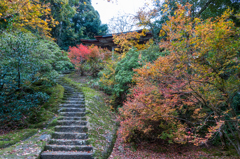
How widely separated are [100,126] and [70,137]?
1.46 meters

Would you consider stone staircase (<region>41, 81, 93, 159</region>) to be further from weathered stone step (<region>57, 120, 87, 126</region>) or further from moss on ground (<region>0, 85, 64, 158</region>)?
moss on ground (<region>0, 85, 64, 158</region>)

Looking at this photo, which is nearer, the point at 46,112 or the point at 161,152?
the point at 161,152

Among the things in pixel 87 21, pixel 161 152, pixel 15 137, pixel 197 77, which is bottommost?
pixel 161 152

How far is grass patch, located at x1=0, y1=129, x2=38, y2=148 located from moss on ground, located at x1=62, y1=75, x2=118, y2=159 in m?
2.21

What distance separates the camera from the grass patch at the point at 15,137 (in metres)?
4.38

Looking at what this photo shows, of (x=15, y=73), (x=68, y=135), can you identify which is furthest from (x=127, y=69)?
(x=15, y=73)

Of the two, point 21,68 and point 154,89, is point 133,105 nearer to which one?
point 154,89

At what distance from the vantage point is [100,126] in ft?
20.8

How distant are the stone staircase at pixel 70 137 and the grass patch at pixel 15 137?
867 mm

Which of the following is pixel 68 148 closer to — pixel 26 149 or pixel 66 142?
pixel 66 142

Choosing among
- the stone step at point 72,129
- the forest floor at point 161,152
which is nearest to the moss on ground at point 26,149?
the stone step at point 72,129

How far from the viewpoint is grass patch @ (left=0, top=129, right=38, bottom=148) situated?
438 cm

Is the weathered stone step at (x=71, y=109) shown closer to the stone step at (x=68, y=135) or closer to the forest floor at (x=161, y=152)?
the stone step at (x=68, y=135)

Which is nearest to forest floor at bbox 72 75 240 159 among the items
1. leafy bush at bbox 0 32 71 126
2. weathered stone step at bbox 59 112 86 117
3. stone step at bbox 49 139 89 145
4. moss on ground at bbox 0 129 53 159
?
stone step at bbox 49 139 89 145
